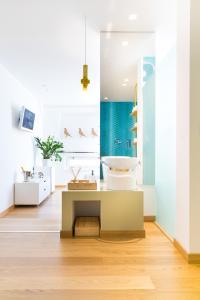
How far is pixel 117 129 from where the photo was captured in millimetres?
3365

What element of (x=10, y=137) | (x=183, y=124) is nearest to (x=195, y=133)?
(x=183, y=124)

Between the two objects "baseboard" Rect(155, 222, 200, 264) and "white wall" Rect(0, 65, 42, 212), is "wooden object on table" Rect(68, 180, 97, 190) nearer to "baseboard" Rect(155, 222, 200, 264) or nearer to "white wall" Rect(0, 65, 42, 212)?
"baseboard" Rect(155, 222, 200, 264)

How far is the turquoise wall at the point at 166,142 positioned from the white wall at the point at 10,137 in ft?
7.82

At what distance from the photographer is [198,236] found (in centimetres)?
206

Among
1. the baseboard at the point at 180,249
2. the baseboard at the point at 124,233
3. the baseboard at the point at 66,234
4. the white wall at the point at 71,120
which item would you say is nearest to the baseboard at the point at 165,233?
the baseboard at the point at 180,249

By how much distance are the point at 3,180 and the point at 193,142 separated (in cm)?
298

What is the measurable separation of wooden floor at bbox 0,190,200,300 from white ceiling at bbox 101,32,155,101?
1.92 meters

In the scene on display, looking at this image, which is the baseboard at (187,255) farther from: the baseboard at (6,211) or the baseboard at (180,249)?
the baseboard at (6,211)

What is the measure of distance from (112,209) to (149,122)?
1359 millimetres

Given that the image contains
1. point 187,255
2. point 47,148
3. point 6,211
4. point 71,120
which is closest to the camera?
point 187,255

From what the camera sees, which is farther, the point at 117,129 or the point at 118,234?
the point at 117,129

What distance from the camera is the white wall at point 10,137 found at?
152 inches

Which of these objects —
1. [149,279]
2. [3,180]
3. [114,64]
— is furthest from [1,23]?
[149,279]

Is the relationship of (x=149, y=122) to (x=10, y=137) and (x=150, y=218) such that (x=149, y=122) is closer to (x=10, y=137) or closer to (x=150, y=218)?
(x=150, y=218)
